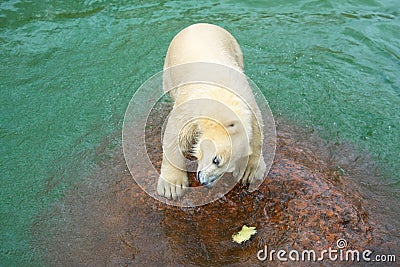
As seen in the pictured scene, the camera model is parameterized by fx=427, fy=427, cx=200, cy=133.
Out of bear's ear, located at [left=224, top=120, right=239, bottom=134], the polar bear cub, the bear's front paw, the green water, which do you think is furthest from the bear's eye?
the green water

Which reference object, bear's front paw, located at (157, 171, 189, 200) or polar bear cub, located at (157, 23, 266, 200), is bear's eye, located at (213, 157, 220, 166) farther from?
bear's front paw, located at (157, 171, 189, 200)

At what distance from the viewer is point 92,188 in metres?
4.19

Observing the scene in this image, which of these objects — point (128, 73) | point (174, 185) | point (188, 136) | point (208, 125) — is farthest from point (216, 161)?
point (128, 73)

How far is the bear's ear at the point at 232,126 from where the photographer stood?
9.75 ft

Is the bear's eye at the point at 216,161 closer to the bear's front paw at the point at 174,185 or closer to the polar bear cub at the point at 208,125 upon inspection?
A: the polar bear cub at the point at 208,125

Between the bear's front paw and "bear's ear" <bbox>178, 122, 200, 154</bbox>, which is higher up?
"bear's ear" <bbox>178, 122, 200, 154</bbox>

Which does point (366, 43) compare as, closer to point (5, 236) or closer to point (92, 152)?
point (92, 152)

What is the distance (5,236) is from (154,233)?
138cm

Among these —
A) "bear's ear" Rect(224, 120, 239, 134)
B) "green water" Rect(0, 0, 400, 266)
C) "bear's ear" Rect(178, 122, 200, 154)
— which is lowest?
"green water" Rect(0, 0, 400, 266)

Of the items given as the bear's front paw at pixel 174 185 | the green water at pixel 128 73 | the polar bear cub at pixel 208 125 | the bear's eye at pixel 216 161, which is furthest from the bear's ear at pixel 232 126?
the green water at pixel 128 73

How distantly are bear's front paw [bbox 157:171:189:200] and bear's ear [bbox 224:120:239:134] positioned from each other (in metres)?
0.99

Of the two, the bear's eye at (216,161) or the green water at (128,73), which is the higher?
the bear's eye at (216,161)

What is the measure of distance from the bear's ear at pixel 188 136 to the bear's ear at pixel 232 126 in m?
0.24

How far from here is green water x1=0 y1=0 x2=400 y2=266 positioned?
449cm
